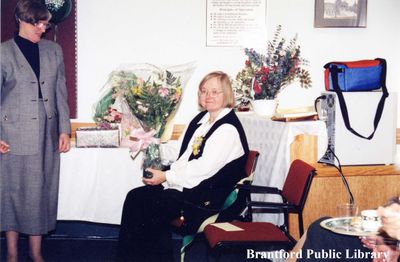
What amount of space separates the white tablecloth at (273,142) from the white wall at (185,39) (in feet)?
2.53

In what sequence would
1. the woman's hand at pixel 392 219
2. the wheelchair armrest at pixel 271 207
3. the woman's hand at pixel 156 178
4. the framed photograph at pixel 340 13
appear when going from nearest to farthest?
the woman's hand at pixel 392 219 → the wheelchair armrest at pixel 271 207 → the woman's hand at pixel 156 178 → the framed photograph at pixel 340 13

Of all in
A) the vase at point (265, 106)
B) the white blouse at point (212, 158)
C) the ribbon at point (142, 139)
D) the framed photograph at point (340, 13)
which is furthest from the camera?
the framed photograph at point (340, 13)

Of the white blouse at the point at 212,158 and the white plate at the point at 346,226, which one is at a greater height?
the white blouse at the point at 212,158

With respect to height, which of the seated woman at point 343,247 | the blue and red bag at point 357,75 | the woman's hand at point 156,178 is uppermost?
the blue and red bag at point 357,75

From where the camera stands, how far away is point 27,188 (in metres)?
3.41

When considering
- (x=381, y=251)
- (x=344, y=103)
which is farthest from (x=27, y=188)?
(x=381, y=251)

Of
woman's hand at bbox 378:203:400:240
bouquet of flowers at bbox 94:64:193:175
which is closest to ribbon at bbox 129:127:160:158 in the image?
bouquet of flowers at bbox 94:64:193:175

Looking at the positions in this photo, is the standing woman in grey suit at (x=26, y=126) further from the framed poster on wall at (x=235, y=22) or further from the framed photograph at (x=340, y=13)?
the framed photograph at (x=340, y=13)

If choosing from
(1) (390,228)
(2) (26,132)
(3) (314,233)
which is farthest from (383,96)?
(2) (26,132)

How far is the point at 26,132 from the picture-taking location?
11.1 ft

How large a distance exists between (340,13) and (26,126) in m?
2.54

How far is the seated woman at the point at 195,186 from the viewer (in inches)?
114

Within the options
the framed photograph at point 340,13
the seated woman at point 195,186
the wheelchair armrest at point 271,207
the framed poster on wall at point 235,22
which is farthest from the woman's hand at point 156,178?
the framed photograph at point 340,13

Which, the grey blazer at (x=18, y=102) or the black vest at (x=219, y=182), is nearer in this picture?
the black vest at (x=219, y=182)
